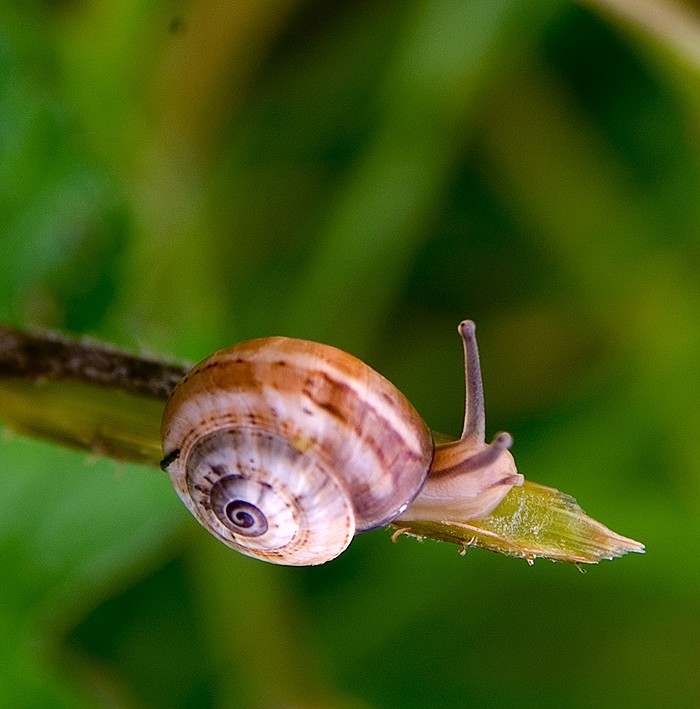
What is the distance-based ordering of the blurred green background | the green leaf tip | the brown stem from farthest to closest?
the blurred green background → the brown stem → the green leaf tip

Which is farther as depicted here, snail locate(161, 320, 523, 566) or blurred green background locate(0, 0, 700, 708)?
blurred green background locate(0, 0, 700, 708)

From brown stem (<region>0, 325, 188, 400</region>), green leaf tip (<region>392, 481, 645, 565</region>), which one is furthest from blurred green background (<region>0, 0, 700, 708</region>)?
green leaf tip (<region>392, 481, 645, 565</region>)

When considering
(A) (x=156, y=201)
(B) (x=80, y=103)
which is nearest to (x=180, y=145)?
(A) (x=156, y=201)

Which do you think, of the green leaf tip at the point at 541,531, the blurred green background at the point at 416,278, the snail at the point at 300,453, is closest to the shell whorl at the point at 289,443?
the snail at the point at 300,453

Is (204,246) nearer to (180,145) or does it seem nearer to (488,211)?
(180,145)

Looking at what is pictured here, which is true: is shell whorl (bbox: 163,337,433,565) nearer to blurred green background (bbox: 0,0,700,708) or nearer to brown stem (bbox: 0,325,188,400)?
brown stem (bbox: 0,325,188,400)

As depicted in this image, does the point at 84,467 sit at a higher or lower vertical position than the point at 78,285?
lower

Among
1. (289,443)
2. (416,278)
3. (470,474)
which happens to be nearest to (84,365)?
(289,443)

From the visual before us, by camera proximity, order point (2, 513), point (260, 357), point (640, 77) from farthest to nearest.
Answer: point (640, 77)
point (2, 513)
point (260, 357)
